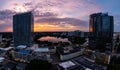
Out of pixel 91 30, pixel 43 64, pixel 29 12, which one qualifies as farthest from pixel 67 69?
pixel 29 12

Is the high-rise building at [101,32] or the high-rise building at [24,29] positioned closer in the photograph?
the high-rise building at [101,32]

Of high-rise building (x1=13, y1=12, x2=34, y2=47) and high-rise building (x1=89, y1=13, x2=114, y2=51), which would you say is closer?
high-rise building (x1=89, y1=13, x2=114, y2=51)

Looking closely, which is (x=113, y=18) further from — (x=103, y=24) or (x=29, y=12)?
(x=29, y=12)

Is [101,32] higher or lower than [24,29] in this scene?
lower

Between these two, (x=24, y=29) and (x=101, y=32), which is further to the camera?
(x=24, y=29)
